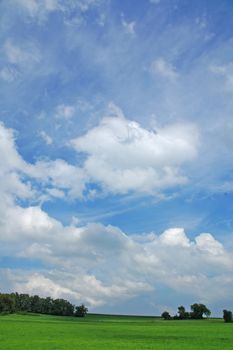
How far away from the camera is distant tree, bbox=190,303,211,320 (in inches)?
6969

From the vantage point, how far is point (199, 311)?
17738 centimetres

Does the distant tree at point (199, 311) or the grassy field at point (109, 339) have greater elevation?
the distant tree at point (199, 311)

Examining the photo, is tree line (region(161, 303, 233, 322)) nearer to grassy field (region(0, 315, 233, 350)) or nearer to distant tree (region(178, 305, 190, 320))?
distant tree (region(178, 305, 190, 320))

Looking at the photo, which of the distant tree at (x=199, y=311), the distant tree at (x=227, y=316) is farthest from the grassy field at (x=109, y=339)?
the distant tree at (x=199, y=311)

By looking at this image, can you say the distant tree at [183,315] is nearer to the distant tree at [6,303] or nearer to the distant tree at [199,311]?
the distant tree at [199,311]

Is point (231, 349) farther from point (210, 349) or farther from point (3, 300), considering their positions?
point (3, 300)

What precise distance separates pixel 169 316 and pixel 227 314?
26.5 metres

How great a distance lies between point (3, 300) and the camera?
16838cm

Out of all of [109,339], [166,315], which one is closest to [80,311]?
[166,315]

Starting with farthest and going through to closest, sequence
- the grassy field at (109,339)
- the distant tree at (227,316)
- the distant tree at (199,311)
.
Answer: the distant tree at (199,311)
the distant tree at (227,316)
the grassy field at (109,339)

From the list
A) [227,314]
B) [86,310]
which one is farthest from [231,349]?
[86,310]

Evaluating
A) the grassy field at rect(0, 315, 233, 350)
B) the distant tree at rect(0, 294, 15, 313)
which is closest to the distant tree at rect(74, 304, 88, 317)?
the distant tree at rect(0, 294, 15, 313)

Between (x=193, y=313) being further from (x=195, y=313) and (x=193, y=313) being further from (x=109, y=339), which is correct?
(x=109, y=339)

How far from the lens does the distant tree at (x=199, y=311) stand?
581 feet
